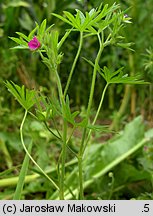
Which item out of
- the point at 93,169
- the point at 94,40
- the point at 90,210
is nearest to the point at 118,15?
the point at 90,210

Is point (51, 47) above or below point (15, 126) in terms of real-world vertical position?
above

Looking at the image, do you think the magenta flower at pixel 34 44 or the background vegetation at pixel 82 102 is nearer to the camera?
the magenta flower at pixel 34 44

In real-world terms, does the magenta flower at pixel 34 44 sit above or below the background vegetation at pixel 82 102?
above

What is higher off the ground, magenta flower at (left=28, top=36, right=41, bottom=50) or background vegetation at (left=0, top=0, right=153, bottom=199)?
A: magenta flower at (left=28, top=36, right=41, bottom=50)

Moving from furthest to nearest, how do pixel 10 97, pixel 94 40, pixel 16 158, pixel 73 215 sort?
1. pixel 94 40
2. pixel 10 97
3. pixel 16 158
4. pixel 73 215

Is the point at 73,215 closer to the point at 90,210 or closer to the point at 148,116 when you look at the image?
the point at 90,210

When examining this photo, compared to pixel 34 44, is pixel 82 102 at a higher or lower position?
lower

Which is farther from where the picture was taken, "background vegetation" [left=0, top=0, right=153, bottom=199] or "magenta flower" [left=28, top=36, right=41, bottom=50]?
"background vegetation" [left=0, top=0, right=153, bottom=199]

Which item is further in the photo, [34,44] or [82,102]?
[82,102]
